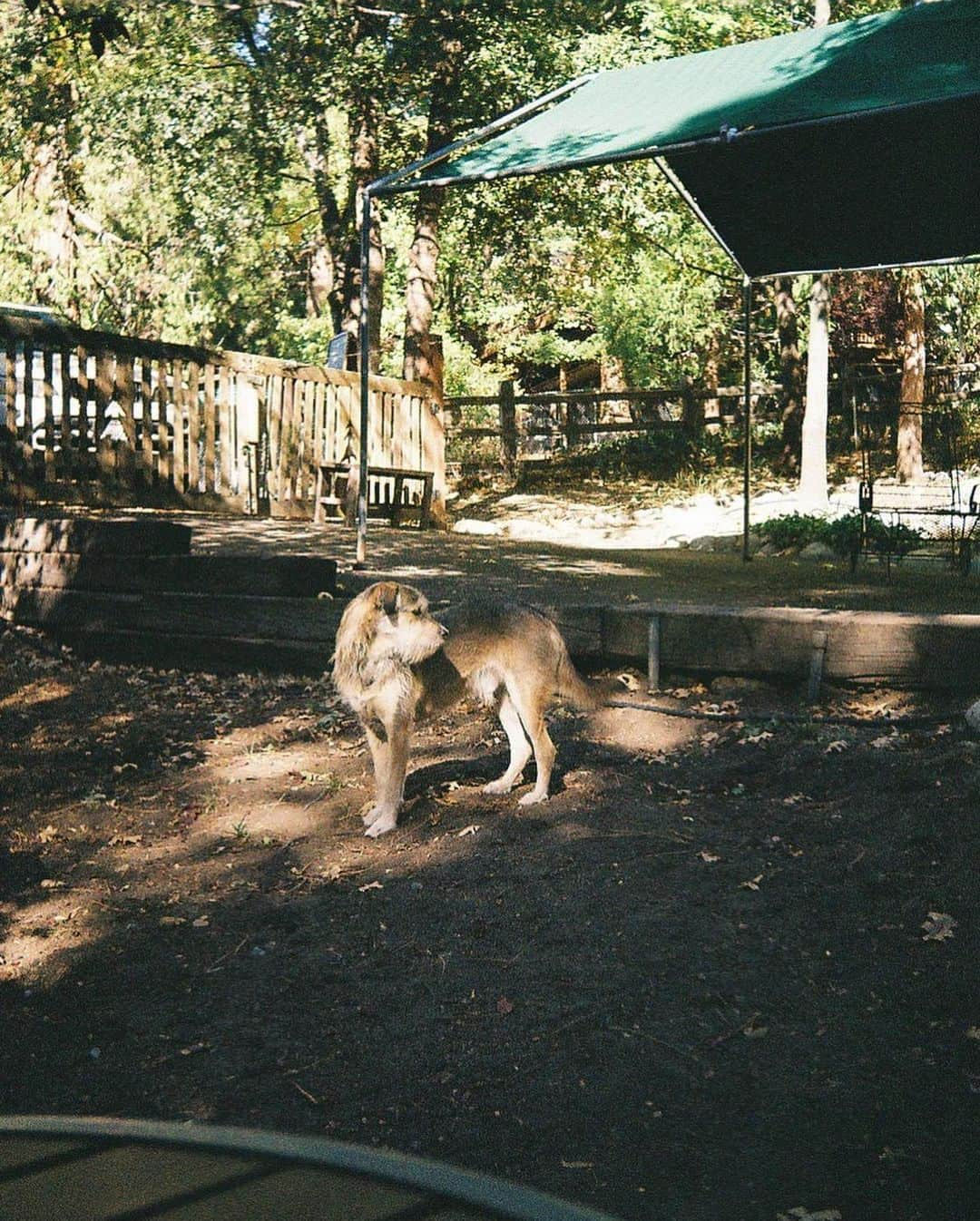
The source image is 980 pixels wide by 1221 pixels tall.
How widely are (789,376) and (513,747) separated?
22.0 meters

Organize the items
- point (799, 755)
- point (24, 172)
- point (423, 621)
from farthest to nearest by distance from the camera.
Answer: point (24, 172) < point (799, 755) < point (423, 621)

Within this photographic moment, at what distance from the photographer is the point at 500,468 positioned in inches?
1061

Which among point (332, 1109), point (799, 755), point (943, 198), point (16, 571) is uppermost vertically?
point (943, 198)

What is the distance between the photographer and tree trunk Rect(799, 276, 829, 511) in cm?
2064

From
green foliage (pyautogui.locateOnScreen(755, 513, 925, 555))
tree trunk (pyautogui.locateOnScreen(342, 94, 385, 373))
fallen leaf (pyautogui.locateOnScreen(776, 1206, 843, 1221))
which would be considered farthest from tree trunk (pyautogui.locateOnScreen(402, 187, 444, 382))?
fallen leaf (pyautogui.locateOnScreen(776, 1206, 843, 1221))

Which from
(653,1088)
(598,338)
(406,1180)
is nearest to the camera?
(406,1180)

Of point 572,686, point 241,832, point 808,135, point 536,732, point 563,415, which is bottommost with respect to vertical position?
point 241,832

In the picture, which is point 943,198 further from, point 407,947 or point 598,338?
point 598,338

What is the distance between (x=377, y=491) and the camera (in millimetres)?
16125

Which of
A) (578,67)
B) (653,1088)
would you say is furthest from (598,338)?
(653,1088)

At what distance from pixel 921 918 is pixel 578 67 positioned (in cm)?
1584

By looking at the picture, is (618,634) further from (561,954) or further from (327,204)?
(327,204)

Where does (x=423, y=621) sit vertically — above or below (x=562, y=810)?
above

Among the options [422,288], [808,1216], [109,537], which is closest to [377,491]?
[422,288]
